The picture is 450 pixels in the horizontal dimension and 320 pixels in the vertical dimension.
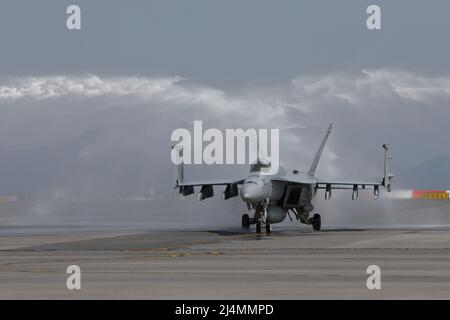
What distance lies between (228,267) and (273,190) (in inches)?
854

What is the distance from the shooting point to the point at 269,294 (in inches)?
665

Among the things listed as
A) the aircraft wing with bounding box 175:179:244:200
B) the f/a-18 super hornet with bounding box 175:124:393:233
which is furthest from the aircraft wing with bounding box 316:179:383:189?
the aircraft wing with bounding box 175:179:244:200

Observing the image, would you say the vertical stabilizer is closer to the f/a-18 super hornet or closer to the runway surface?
the f/a-18 super hornet

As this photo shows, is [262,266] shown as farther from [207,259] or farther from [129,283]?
[129,283]

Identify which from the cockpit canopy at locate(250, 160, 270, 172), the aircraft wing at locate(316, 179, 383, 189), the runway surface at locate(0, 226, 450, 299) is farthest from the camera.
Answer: the aircraft wing at locate(316, 179, 383, 189)

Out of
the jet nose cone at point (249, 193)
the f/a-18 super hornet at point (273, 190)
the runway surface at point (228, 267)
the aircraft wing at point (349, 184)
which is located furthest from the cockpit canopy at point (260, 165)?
the runway surface at point (228, 267)

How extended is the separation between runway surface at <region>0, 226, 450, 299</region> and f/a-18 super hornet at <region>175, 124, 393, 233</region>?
508cm

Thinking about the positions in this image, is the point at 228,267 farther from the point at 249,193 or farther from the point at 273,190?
the point at 273,190

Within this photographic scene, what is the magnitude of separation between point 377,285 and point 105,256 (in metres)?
11.4

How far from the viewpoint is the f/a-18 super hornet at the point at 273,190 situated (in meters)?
42.6

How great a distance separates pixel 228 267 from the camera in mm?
22906

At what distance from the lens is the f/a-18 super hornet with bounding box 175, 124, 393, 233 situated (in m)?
42.6
